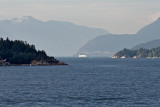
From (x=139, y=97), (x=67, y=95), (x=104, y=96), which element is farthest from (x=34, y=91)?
(x=139, y=97)

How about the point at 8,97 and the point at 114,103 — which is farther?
the point at 8,97

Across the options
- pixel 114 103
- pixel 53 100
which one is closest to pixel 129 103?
pixel 114 103

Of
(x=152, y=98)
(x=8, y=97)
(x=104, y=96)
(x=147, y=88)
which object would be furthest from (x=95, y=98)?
(x=147, y=88)

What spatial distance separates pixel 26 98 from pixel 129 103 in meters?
19.9

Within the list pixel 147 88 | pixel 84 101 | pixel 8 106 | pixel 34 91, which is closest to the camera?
pixel 8 106

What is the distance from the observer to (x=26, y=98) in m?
85.1

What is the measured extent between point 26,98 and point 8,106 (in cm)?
999

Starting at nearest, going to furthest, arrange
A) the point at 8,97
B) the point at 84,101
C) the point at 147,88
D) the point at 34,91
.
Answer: the point at 84,101 → the point at 8,97 → the point at 34,91 → the point at 147,88

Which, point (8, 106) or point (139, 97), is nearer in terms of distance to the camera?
point (8, 106)

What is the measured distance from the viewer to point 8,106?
7525 cm

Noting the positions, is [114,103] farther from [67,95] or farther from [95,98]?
[67,95]

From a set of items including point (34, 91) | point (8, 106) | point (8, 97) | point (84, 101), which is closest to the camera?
point (8, 106)

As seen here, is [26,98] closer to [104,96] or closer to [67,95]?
[67,95]

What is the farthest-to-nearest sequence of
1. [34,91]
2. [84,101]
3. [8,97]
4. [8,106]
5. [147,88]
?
1. [147,88]
2. [34,91]
3. [8,97]
4. [84,101]
5. [8,106]
